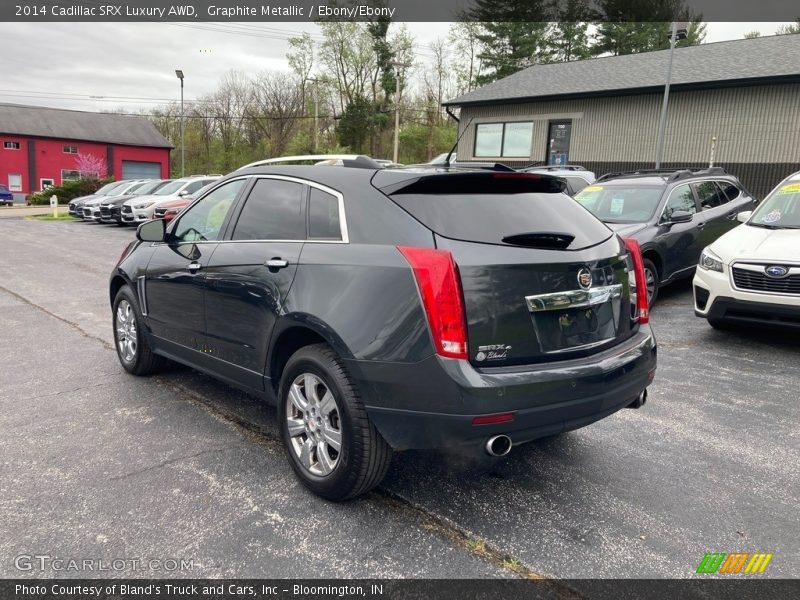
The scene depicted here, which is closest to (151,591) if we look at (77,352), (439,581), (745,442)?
(439,581)

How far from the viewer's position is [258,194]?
397 centimetres

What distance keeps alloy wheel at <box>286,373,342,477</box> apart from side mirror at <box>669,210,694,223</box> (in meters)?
Result: 6.43

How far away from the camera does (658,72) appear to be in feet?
76.4

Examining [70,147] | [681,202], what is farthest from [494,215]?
[70,147]

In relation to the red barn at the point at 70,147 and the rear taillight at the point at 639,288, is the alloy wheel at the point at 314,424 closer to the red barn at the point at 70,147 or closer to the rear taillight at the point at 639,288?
the rear taillight at the point at 639,288

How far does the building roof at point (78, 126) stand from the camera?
52.2 metres

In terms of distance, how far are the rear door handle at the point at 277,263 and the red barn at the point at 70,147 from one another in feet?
180

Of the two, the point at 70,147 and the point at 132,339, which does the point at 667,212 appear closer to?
the point at 132,339

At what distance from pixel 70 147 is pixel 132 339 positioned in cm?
5689

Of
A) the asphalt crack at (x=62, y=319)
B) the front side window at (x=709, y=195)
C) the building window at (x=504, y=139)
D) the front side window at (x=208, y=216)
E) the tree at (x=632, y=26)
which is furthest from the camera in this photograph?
the tree at (x=632, y=26)

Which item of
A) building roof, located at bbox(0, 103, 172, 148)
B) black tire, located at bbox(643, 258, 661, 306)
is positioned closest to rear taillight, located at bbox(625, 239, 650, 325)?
black tire, located at bbox(643, 258, 661, 306)

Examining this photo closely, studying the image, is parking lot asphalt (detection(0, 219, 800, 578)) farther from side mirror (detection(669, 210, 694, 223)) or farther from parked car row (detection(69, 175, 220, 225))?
parked car row (detection(69, 175, 220, 225))

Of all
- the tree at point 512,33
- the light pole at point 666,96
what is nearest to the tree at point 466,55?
the tree at point 512,33

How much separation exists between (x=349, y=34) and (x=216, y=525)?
51.0 metres
